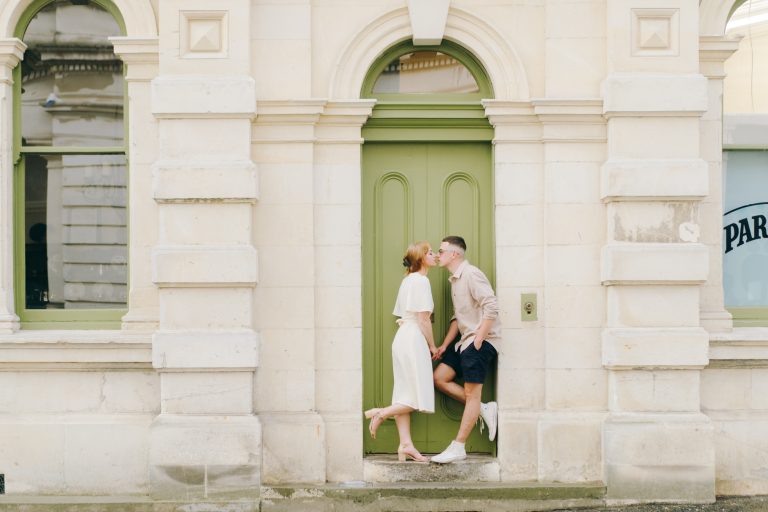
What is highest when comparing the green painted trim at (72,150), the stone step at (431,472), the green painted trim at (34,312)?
the green painted trim at (72,150)

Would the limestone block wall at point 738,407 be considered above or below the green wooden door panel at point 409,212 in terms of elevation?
below

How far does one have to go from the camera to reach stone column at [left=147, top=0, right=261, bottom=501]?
24.7 feet

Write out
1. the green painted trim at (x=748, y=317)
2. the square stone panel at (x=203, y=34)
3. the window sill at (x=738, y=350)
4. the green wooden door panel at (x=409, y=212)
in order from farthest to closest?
1. the green painted trim at (x=748, y=317)
2. the green wooden door panel at (x=409, y=212)
3. the window sill at (x=738, y=350)
4. the square stone panel at (x=203, y=34)

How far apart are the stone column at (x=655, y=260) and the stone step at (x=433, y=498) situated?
0.35 meters

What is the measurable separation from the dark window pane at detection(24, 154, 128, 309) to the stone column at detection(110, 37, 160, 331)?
0.26 metres

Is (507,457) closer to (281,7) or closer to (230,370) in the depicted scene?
(230,370)

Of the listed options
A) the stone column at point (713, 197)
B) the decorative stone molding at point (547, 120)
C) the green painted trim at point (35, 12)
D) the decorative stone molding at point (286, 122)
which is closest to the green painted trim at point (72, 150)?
the green painted trim at point (35, 12)

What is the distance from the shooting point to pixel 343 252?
789cm

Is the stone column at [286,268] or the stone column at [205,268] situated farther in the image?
the stone column at [286,268]

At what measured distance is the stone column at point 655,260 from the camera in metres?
7.58

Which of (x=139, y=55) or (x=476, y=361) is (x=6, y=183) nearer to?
(x=139, y=55)

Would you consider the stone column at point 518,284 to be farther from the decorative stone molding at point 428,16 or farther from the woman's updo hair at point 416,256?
the decorative stone molding at point 428,16

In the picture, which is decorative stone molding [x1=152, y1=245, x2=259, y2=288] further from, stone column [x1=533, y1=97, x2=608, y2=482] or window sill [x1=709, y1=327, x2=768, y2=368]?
window sill [x1=709, y1=327, x2=768, y2=368]

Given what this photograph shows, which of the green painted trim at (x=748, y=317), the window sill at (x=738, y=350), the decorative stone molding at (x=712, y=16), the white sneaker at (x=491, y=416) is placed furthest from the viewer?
the green painted trim at (x=748, y=317)
